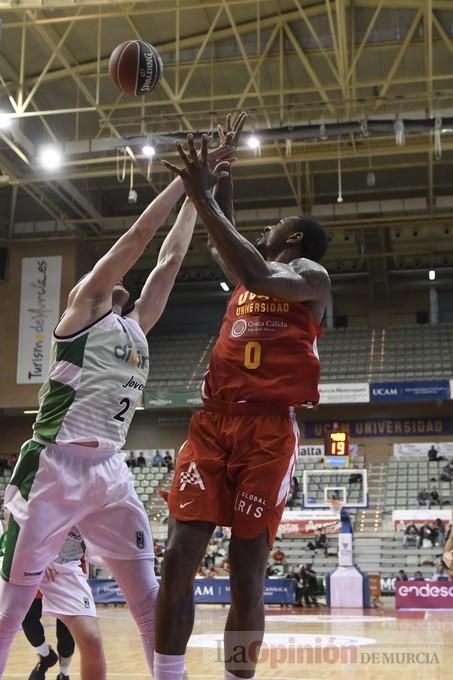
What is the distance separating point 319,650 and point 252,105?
15261 millimetres

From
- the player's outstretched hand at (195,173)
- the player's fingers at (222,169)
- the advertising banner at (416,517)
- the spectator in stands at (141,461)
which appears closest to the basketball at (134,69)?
the player's fingers at (222,169)

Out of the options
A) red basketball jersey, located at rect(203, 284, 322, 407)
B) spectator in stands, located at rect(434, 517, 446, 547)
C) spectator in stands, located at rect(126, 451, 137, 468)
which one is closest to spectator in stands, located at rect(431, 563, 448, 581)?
spectator in stands, located at rect(434, 517, 446, 547)

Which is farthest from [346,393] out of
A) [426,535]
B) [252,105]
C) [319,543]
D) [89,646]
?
[89,646]

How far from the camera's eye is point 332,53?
63.8ft

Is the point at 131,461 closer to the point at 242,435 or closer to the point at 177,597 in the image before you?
the point at 242,435

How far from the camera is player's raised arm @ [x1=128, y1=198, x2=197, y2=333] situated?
4164mm

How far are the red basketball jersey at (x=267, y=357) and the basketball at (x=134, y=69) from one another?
4.69 metres

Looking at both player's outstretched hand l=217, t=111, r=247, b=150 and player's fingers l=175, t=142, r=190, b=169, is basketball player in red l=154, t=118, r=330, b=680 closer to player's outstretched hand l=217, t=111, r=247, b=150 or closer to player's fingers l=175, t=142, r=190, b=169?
player's fingers l=175, t=142, r=190, b=169

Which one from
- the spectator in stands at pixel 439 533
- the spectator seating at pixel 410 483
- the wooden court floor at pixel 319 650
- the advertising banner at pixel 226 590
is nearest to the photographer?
the wooden court floor at pixel 319 650

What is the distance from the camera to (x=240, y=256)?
3340 mm

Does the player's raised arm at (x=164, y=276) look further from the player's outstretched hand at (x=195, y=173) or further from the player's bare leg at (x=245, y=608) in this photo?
the player's bare leg at (x=245, y=608)

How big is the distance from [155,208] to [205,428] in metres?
1.01

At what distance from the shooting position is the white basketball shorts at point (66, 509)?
341 centimetres

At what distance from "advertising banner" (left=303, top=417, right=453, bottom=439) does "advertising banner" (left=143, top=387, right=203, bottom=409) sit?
450 centimetres
